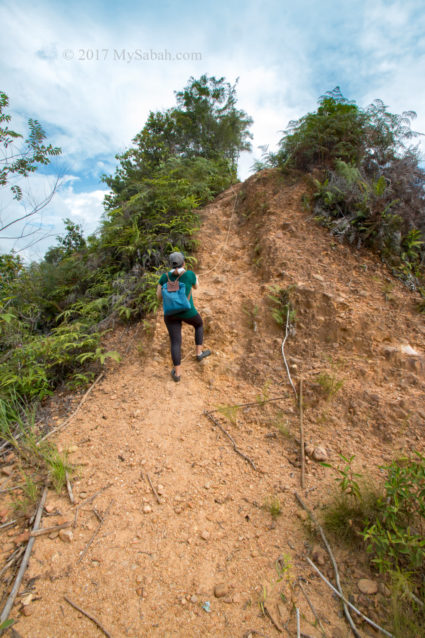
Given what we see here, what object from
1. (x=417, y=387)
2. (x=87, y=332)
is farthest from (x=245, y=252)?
(x=417, y=387)

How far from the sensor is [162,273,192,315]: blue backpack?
3812mm

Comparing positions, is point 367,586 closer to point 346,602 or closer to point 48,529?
point 346,602

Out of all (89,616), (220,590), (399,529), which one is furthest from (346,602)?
(89,616)

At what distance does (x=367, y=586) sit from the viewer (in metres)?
1.86

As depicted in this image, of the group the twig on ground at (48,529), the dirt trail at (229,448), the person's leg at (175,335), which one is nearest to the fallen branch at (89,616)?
the dirt trail at (229,448)

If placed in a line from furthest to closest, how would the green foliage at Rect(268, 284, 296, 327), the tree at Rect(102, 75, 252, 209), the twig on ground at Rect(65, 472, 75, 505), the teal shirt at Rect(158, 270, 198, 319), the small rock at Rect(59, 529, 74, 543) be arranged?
the tree at Rect(102, 75, 252, 209)
the green foliage at Rect(268, 284, 296, 327)
the teal shirt at Rect(158, 270, 198, 319)
the twig on ground at Rect(65, 472, 75, 505)
the small rock at Rect(59, 529, 74, 543)

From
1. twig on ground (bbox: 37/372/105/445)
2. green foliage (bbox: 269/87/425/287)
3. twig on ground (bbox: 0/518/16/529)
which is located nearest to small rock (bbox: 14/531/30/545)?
twig on ground (bbox: 0/518/16/529)

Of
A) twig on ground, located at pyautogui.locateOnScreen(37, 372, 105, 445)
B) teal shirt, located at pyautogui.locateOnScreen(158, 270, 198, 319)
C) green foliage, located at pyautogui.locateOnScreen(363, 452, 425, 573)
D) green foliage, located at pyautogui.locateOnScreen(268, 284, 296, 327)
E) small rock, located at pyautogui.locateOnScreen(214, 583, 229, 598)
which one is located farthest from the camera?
green foliage, located at pyautogui.locateOnScreen(268, 284, 296, 327)

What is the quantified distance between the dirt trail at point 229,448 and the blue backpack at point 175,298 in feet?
3.36

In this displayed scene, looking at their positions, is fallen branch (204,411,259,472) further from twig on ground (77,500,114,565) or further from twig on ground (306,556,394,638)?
twig on ground (77,500,114,565)

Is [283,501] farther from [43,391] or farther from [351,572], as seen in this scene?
[43,391]

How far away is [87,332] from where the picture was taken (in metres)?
5.31

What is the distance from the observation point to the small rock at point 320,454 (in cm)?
280

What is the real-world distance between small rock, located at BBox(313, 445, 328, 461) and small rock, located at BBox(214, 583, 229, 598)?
1.41 metres
